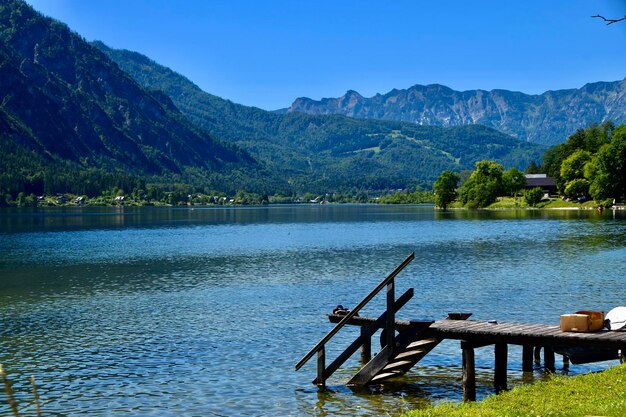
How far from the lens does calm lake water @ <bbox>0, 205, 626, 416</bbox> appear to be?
89.8 ft

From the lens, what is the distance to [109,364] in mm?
32500

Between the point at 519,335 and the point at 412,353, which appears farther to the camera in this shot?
the point at 412,353

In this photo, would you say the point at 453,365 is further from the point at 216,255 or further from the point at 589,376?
the point at 216,255

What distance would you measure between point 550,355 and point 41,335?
27.7 m

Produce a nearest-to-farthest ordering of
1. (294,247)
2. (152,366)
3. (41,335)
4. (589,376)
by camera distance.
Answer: (589,376)
(152,366)
(41,335)
(294,247)

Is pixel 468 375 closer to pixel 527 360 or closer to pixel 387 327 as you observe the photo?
pixel 387 327

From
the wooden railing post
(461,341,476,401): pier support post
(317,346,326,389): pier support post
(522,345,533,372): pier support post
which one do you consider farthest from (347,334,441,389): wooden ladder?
(522,345,533,372): pier support post

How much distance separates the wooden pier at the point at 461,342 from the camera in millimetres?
25828

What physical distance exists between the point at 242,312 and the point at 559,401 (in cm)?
2797

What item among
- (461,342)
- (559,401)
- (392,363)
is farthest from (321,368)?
(559,401)

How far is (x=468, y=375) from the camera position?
26.0 metres

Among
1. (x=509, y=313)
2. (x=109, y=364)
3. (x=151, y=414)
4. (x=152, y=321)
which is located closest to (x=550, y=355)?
(x=509, y=313)

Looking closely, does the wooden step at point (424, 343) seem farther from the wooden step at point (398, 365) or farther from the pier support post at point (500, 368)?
the pier support post at point (500, 368)

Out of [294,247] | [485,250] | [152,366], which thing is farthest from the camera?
[294,247]
